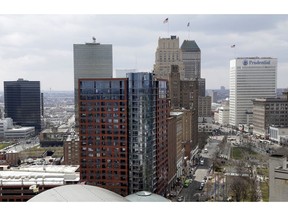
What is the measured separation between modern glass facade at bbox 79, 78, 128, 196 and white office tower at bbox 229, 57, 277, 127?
15.0m

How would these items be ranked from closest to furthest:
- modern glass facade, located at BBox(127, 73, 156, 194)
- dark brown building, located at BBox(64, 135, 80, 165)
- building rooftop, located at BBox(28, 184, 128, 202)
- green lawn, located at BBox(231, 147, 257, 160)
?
building rooftop, located at BBox(28, 184, 128, 202), modern glass facade, located at BBox(127, 73, 156, 194), dark brown building, located at BBox(64, 135, 80, 165), green lawn, located at BBox(231, 147, 257, 160)

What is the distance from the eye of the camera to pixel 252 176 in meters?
9.32

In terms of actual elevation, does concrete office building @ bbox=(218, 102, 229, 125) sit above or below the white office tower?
below

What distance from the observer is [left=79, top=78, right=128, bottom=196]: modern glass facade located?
798 centimetres

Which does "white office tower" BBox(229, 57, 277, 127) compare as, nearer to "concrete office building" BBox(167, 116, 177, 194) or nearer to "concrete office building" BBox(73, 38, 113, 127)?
"concrete office building" BBox(73, 38, 113, 127)

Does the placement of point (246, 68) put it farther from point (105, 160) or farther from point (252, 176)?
Result: point (105, 160)

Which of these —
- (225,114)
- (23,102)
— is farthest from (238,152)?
(23,102)

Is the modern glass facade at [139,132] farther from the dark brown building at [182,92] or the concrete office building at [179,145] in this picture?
the dark brown building at [182,92]

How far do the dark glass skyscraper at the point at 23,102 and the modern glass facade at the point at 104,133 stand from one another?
15.4 metres

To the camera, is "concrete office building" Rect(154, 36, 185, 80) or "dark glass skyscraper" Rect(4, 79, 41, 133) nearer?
"concrete office building" Rect(154, 36, 185, 80)

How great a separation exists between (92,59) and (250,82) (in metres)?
11.0

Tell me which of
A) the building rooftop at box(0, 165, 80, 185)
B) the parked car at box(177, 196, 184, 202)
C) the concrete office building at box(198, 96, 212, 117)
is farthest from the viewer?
the concrete office building at box(198, 96, 212, 117)

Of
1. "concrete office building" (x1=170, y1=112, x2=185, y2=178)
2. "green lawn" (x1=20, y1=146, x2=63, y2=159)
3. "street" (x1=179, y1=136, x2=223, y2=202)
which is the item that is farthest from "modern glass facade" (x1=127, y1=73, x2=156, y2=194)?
"green lawn" (x1=20, y1=146, x2=63, y2=159)

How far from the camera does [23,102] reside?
23297 millimetres
